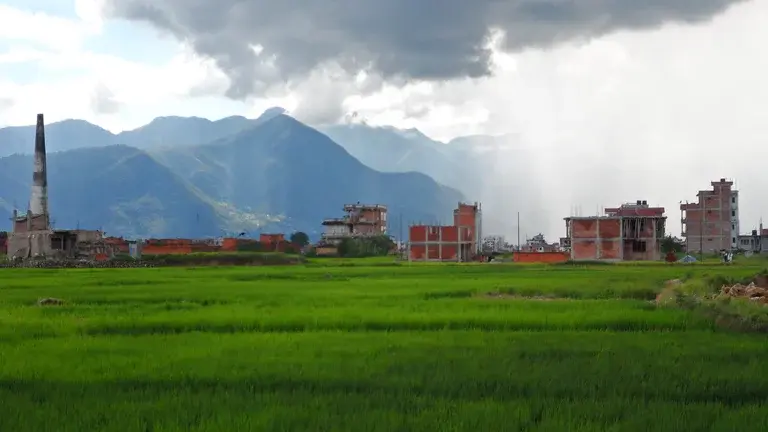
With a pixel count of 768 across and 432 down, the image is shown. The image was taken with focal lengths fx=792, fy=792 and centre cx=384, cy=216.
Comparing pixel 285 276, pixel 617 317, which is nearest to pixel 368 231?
pixel 285 276

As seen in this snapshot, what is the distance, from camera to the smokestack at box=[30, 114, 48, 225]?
7662 cm

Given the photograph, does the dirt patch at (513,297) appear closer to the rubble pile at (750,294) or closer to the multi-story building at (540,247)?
the rubble pile at (750,294)

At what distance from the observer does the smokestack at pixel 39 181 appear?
76.6 meters

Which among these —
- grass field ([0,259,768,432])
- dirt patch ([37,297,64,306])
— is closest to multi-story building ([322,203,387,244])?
dirt patch ([37,297,64,306])

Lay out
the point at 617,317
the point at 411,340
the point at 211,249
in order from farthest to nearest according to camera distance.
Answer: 1. the point at 211,249
2. the point at 617,317
3. the point at 411,340

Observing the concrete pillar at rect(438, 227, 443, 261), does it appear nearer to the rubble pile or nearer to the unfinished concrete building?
the unfinished concrete building

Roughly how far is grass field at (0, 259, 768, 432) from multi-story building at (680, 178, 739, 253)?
2882 inches

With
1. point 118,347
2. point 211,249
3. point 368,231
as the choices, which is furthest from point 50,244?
point 118,347

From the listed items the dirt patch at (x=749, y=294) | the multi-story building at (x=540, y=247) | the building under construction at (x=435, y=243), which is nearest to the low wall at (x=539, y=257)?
the building under construction at (x=435, y=243)

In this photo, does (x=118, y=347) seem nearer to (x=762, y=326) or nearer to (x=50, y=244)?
(x=762, y=326)

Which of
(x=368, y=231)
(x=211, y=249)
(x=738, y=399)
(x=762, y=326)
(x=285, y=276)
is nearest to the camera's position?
(x=738, y=399)

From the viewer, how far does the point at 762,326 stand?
15.1 m

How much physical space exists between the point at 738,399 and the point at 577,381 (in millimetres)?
1792

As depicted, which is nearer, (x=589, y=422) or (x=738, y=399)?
(x=589, y=422)
